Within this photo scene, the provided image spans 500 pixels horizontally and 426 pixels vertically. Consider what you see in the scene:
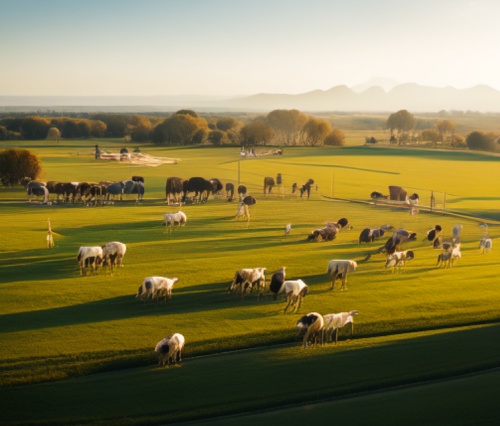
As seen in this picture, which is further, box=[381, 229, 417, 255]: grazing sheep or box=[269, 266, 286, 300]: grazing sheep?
box=[381, 229, 417, 255]: grazing sheep

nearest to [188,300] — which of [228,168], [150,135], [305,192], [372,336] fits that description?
[372,336]

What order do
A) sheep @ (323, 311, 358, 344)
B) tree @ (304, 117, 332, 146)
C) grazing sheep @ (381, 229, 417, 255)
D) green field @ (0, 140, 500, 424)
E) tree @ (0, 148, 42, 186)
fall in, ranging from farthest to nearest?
tree @ (304, 117, 332, 146) → tree @ (0, 148, 42, 186) → grazing sheep @ (381, 229, 417, 255) → sheep @ (323, 311, 358, 344) → green field @ (0, 140, 500, 424)

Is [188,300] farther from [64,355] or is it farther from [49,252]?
[49,252]

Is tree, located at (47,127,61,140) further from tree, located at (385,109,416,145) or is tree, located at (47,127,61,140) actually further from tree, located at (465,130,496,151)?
tree, located at (465,130,496,151)

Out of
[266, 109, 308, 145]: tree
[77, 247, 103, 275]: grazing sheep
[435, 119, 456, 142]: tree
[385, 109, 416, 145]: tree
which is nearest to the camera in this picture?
[77, 247, 103, 275]: grazing sheep

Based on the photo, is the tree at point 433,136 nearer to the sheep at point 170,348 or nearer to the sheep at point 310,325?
the sheep at point 310,325

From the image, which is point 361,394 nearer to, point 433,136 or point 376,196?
point 376,196

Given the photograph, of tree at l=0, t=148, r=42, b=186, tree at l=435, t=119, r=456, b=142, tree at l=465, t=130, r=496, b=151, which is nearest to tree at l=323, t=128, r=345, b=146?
tree at l=465, t=130, r=496, b=151
